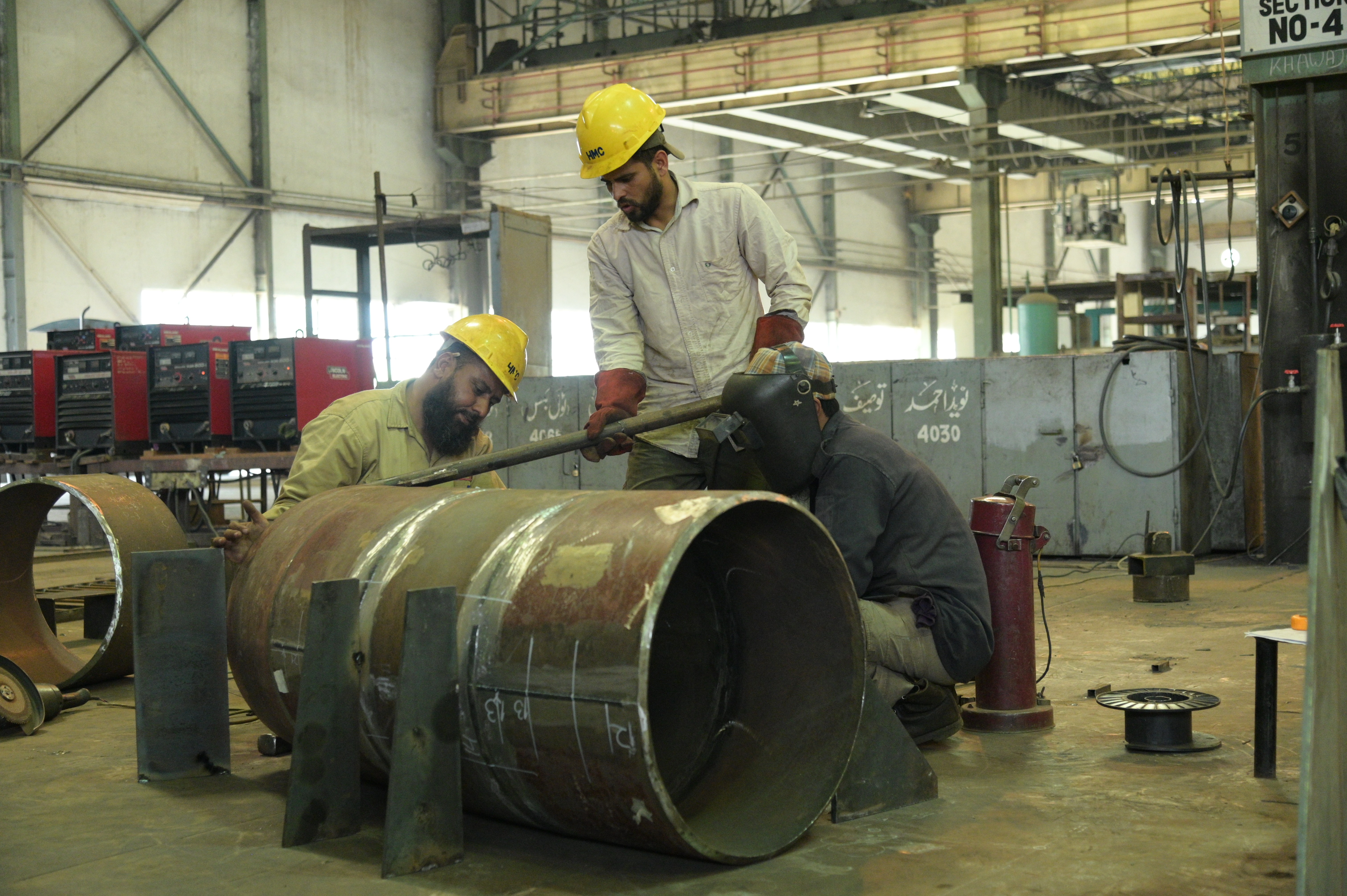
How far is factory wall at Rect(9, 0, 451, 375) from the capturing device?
45.7 feet

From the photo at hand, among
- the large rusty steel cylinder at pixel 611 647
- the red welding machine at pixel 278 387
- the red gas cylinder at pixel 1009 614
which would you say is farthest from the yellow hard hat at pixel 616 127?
the red welding machine at pixel 278 387

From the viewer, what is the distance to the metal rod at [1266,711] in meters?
2.99

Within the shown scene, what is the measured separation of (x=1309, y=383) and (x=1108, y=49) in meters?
6.49

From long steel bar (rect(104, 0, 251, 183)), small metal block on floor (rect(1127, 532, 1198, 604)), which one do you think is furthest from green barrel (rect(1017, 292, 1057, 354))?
long steel bar (rect(104, 0, 251, 183))

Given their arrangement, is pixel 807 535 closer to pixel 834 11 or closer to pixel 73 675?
pixel 73 675

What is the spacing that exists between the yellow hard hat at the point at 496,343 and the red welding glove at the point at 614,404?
284mm

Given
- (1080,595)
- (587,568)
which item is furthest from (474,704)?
(1080,595)

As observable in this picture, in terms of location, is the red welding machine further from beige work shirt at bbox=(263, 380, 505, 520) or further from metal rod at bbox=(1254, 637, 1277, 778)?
metal rod at bbox=(1254, 637, 1277, 778)

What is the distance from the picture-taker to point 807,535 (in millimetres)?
2686

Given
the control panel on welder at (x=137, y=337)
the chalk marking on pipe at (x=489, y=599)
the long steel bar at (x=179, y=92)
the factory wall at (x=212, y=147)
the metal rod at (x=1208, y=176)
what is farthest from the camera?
the long steel bar at (x=179, y=92)

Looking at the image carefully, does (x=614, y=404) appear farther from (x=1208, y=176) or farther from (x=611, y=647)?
(x=1208, y=176)

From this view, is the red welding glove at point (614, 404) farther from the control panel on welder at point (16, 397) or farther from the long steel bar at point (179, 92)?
the long steel bar at point (179, 92)

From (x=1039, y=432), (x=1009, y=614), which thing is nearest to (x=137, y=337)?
(x=1039, y=432)

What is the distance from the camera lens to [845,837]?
8.82ft
